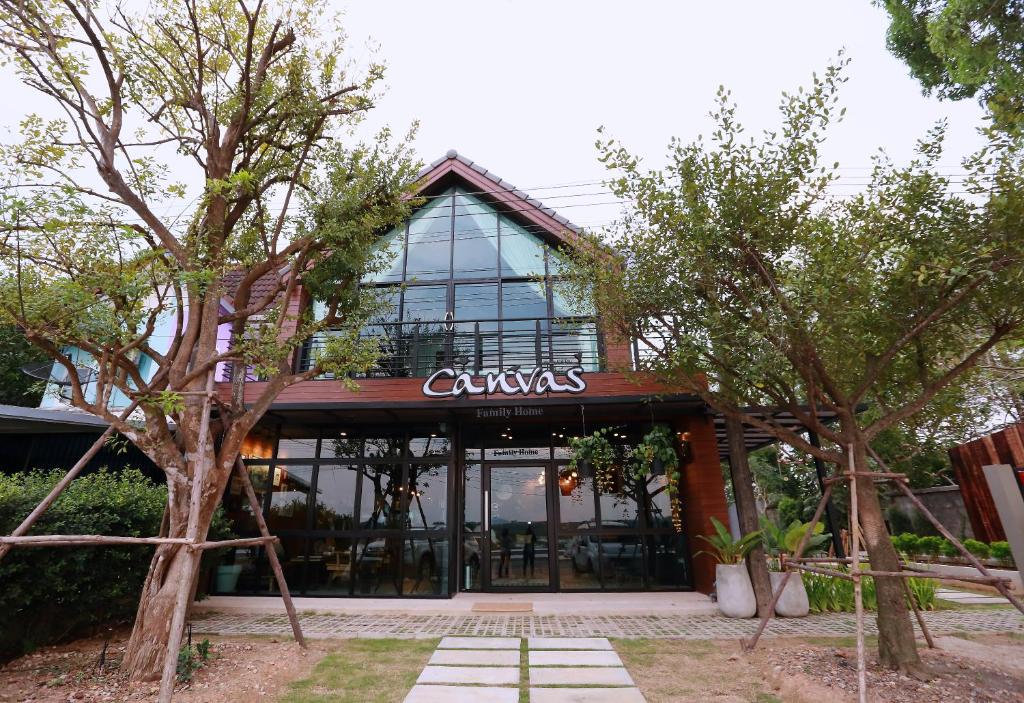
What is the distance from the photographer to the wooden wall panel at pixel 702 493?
824 cm

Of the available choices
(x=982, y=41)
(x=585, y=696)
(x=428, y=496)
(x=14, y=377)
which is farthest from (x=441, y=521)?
(x=14, y=377)

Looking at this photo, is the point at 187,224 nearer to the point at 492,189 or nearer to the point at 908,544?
the point at 492,189

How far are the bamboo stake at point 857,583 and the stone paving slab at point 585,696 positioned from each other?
1.69 meters

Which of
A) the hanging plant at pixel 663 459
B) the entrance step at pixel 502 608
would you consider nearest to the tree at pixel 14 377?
the entrance step at pixel 502 608

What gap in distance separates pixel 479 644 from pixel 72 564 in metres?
4.72

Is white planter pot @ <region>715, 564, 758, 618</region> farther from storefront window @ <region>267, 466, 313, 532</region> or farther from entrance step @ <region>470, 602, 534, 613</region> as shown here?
storefront window @ <region>267, 466, 313, 532</region>

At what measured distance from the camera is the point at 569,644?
19.0 feet

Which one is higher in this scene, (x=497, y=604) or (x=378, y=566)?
(x=378, y=566)

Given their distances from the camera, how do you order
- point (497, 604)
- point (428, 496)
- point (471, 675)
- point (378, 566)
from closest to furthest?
point (471, 675), point (497, 604), point (378, 566), point (428, 496)

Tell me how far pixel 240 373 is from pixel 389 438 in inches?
141

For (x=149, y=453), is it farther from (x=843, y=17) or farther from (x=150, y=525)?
(x=843, y=17)

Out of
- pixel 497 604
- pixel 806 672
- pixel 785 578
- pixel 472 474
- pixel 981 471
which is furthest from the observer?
pixel 981 471

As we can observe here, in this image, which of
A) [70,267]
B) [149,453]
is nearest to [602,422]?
[149,453]

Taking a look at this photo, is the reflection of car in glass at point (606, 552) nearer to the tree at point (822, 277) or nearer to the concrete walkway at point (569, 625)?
the concrete walkway at point (569, 625)
